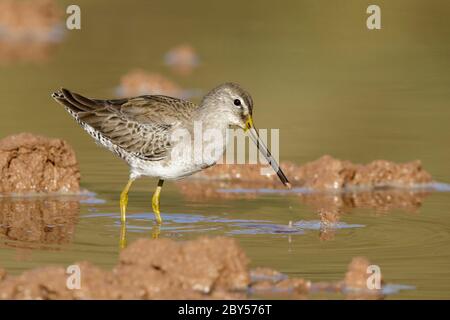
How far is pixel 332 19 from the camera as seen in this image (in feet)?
82.6

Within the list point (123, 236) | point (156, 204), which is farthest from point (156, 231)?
point (156, 204)

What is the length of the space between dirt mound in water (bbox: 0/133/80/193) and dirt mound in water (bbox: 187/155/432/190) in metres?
2.06

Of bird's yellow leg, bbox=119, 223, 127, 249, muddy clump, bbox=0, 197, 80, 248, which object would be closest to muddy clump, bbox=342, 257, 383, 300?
bird's yellow leg, bbox=119, 223, 127, 249

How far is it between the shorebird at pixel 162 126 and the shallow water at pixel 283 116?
49cm

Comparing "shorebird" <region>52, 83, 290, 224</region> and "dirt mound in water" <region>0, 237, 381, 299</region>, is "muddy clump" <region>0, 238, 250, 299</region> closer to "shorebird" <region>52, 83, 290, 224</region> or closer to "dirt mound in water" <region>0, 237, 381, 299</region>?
"dirt mound in water" <region>0, 237, 381, 299</region>

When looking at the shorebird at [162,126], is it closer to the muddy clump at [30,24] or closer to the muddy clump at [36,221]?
the muddy clump at [36,221]

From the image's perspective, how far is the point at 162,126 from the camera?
12609mm

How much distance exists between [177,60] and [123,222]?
955 centimetres

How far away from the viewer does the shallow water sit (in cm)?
1095

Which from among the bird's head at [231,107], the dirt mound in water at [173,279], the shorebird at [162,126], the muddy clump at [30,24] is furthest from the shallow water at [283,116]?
the bird's head at [231,107]

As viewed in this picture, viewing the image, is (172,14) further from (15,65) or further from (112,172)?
(112,172)

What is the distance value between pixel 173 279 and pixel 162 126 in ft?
12.6

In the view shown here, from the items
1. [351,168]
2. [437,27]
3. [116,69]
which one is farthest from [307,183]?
[437,27]

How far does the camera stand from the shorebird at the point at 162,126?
40.6ft
